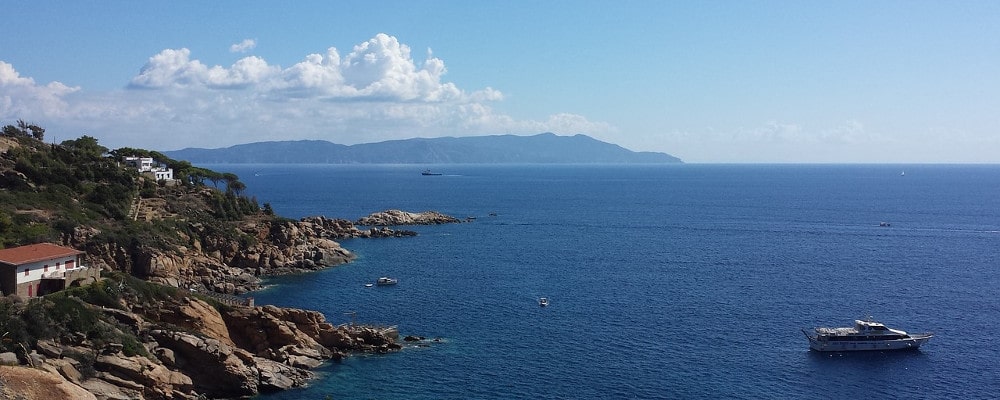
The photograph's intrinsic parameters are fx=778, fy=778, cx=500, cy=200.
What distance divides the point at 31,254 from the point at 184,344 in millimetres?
13711

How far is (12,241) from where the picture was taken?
207ft

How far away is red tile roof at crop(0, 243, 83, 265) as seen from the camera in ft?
169

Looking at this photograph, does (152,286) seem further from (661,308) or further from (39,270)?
(661,308)

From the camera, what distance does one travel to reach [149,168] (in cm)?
10850

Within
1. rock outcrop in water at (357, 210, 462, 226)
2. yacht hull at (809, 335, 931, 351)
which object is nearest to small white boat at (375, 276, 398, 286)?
yacht hull at (809, 335, 931, 351)

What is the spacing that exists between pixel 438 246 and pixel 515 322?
5026 centimetres

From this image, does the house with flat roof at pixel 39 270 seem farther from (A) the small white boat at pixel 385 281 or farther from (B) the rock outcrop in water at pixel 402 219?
(B) the rock outcrop in water at pixel 402 219

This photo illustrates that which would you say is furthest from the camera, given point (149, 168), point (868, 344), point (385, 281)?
point (149, 168)

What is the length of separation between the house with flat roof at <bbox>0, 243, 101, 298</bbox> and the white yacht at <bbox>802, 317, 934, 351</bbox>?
5404cm

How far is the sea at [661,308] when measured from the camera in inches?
2046

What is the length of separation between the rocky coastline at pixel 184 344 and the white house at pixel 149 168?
23.3m

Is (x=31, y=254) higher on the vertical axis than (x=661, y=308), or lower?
higher

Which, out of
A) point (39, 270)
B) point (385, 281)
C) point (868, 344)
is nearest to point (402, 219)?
point (385, 281)

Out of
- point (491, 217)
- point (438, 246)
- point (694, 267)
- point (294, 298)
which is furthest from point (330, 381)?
point (491, 217)
